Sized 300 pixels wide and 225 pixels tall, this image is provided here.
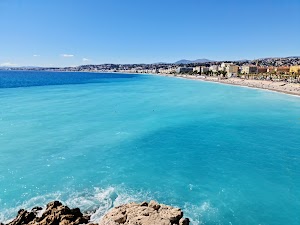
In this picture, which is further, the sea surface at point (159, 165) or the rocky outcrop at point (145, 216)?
the sea surface at point (159, 165)

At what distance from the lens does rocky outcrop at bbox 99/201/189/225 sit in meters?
9.96

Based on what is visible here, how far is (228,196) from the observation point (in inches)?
589

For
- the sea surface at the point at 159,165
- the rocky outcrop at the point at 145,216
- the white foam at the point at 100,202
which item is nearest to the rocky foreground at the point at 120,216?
the rocky outcrop at the point at 145,216

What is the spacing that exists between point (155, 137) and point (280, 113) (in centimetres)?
2255

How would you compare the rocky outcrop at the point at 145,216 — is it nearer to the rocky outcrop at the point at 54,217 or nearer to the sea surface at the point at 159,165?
the rocky outcrop at the point at 54,217

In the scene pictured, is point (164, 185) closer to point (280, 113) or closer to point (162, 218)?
point (162, 218)

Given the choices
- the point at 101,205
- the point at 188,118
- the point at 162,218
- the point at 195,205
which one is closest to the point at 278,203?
the point at 195,205

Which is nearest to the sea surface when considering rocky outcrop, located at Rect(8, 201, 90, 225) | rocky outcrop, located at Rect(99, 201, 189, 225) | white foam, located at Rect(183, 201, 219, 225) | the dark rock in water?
white foam, located at Rect(183, 201, 219, 225)

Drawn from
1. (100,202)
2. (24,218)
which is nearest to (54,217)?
(24,218)

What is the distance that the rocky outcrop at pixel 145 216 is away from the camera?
32.7ft

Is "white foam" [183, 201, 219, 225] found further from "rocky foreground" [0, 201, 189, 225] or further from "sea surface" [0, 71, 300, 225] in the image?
"rocky foreground" [0, 201, 189, 225]

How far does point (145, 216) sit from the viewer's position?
10.2m

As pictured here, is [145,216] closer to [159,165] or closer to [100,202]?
[100,202]

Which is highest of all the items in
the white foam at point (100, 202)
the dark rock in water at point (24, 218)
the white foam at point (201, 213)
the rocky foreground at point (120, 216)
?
the rocky foreground at point (120, 216)
